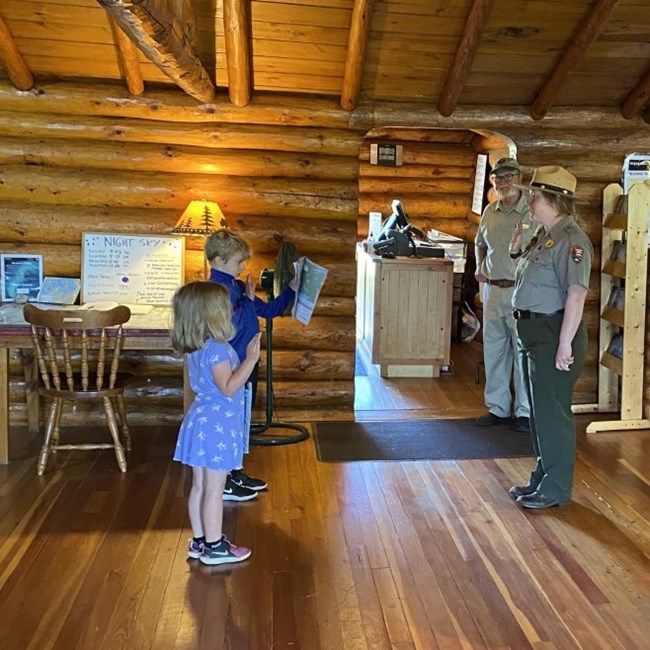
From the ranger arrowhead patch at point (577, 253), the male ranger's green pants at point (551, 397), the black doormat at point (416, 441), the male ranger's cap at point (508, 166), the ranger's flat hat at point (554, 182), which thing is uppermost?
the male ranger's cap at point (508, 166)

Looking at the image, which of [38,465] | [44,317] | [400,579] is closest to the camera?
[400,579]

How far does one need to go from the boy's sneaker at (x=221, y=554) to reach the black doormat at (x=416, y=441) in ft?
4.17

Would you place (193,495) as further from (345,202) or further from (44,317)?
(345,202)

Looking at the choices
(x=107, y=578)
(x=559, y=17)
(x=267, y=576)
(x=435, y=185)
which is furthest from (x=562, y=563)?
(x=435, y=185)

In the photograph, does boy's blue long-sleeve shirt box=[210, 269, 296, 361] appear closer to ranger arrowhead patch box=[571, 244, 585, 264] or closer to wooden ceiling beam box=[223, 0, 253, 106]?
wooden ceiling beam box=[223, 0, 253, 106]

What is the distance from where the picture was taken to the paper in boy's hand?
406 centimetres

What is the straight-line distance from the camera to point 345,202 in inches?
197

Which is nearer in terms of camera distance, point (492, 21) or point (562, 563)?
point (562, 563)

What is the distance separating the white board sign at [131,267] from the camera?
4.86 meters

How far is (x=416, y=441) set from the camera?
4727 mm

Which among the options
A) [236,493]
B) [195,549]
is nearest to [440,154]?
[236,493]

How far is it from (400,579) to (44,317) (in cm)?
229

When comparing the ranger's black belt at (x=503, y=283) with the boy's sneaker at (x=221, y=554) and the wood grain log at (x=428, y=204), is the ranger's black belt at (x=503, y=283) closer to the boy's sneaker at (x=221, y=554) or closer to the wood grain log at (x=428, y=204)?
the boy's sneaker at (x=221, y=554)

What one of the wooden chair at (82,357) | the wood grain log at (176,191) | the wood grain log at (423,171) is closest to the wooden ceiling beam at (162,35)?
the wood grain log at (176,191)
